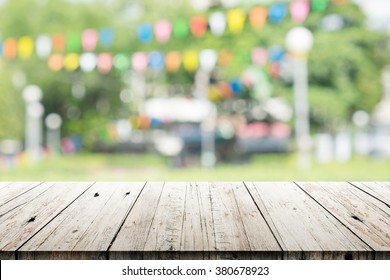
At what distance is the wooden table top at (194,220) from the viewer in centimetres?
141

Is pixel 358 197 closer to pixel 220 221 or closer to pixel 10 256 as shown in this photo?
pixel 220 221

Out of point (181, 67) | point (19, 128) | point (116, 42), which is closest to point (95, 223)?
point (181, 67)

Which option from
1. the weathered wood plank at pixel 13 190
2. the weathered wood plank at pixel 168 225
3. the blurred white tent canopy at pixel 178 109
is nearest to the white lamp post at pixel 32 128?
the blurred white tent canopy at pixel 178 109

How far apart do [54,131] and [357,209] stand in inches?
845

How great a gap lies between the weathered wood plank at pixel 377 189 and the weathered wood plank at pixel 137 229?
2.54 feet

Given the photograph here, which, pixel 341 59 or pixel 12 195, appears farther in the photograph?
pixel 341 59

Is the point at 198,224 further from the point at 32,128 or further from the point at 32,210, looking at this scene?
the point at 32,128

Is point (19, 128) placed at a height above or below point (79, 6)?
below

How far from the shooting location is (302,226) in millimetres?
1683

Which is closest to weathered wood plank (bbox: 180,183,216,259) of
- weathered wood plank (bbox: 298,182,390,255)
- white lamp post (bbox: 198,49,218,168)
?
weathered wood plank (bbox: 298,182,390,255)

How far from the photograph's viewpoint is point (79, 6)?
22.4 meters

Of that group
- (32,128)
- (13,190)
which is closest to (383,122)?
(32,128)

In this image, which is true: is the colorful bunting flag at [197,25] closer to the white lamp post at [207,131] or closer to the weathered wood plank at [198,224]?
the weathered wood plank at [198,224]
